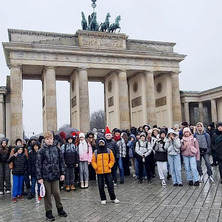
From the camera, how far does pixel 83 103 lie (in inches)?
1196

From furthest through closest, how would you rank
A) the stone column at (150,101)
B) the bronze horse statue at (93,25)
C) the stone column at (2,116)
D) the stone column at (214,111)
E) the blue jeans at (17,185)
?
the stone column at (214,111), the stone column at (150,101), the bronze horse statue at (93,25), the stone column at (2,116), the blue jeans at (17,185)

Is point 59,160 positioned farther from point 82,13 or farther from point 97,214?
point 82,13

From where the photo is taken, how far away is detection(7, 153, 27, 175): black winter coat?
904 centimetres

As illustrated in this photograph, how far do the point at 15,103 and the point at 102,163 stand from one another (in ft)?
74.1

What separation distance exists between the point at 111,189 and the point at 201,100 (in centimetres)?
3505

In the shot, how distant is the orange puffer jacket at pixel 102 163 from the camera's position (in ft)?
24.6

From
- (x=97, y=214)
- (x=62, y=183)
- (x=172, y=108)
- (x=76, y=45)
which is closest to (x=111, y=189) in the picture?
(x=97, y=214)

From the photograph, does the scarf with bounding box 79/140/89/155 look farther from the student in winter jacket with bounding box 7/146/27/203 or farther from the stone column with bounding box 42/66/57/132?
the stone column with bounding box 42/66/57/132

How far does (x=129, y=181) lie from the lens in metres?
11.0

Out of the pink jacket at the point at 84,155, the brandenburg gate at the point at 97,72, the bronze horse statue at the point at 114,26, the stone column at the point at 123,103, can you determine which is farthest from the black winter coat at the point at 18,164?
the bronze horse statue at the point at 114,26

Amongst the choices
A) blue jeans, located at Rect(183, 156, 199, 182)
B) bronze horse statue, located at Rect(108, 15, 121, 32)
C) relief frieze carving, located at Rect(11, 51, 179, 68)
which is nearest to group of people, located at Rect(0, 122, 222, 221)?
blue jeans, located at Rect(183, 156, 199, 182)

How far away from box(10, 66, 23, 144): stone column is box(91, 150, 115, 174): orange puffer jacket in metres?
21.6

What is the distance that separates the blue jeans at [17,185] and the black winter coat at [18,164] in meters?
0.18

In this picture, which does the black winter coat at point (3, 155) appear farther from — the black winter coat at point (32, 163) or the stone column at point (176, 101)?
the stone column at point (176, 101)
